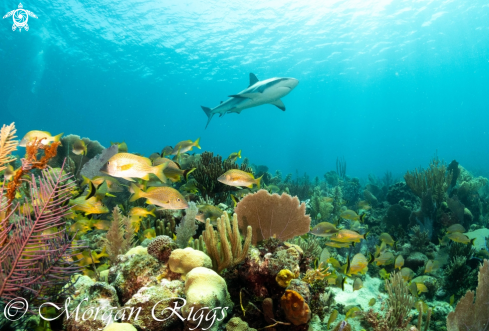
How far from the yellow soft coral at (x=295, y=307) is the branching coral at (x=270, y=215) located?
4.10 ft

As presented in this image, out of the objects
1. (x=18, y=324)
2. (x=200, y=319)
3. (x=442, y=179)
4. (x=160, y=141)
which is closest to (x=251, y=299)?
(x=200, y=319)

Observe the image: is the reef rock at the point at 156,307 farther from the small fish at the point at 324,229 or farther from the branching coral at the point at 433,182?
the branching coral at the point at 433,182

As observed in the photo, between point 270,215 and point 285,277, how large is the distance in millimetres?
1140

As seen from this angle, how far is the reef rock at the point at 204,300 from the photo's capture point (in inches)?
82.7

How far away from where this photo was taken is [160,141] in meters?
175

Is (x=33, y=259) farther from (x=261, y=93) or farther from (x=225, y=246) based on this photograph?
(x=261, y=93)

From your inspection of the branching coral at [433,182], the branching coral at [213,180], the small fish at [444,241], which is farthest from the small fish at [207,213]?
the branching coral at [433,182]

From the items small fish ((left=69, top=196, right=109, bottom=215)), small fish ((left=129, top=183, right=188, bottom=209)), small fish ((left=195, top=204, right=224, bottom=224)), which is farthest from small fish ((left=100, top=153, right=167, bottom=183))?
small fish ((left=195, top=204, right=224, bottom=224))

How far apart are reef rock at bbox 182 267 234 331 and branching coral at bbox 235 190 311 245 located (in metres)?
1.24

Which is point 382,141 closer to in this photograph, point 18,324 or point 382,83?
point 382,83

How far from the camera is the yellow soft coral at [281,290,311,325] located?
2.28 m

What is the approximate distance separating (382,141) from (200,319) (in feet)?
680

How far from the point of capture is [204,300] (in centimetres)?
211

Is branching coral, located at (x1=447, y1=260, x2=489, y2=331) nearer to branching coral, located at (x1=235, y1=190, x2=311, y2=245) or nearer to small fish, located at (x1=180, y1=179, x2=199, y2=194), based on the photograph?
branching coral, located at (x1=235, y1=190, x2=311, y2=245)
